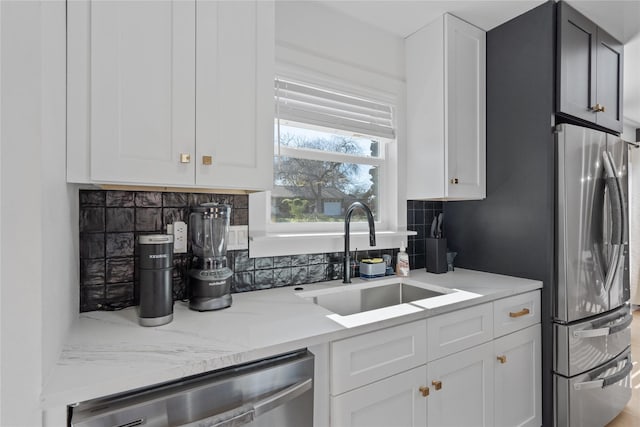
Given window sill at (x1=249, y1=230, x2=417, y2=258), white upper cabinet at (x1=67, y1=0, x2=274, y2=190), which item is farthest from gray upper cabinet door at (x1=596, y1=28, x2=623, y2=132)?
white upper cabinet at (x1=67, y1=0, x2=274, y2=190)

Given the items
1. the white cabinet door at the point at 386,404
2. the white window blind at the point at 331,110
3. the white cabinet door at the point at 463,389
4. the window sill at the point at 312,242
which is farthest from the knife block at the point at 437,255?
the white cabinet door at the point at 386,404

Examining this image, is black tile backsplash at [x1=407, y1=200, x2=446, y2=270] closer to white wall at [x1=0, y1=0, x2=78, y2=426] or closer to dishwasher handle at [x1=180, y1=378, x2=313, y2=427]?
dishwasher handle at [x1=180, y1=378, x2=313, y2=427]

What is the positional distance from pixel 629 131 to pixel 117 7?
571 centimetres

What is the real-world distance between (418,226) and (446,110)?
30.1 inches

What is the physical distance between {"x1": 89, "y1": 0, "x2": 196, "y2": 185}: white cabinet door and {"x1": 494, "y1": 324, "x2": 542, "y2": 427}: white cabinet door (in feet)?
5.42

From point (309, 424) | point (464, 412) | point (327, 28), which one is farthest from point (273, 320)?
point (327, 28)

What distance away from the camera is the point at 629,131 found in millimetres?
4355

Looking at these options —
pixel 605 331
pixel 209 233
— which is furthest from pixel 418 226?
pixel 209 233

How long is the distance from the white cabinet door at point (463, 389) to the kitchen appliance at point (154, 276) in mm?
1043

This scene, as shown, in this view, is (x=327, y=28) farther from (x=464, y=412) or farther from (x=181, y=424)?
(x=464, y=412)

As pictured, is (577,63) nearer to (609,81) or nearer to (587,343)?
(609,81)

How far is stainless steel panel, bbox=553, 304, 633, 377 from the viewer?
1.76 meters

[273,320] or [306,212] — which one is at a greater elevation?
[306,212]

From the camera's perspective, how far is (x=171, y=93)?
113 cm
